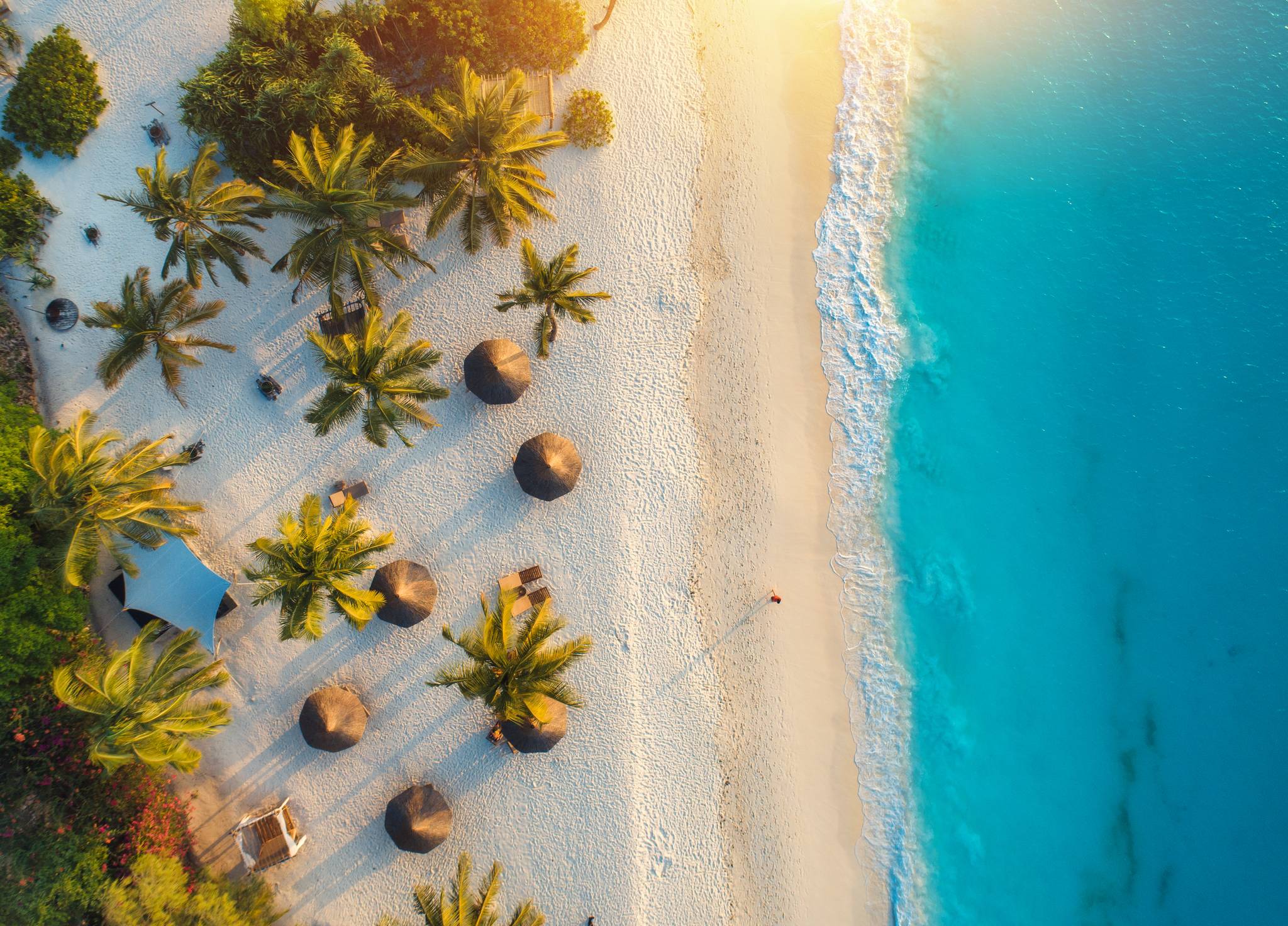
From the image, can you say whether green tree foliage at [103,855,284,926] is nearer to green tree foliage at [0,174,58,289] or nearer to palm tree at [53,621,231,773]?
palm tree at [53,621,231,773]

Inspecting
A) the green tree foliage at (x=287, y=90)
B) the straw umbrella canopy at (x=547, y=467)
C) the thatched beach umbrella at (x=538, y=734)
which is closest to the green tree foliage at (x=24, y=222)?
the green tree foliage at (x=287, y=90)

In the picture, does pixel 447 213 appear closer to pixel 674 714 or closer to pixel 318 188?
pixel 318 188

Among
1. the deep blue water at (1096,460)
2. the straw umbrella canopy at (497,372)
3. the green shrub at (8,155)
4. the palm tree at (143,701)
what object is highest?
the green shrub at (8,155)

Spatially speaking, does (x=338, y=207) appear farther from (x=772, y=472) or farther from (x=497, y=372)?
(x=772, y=472)

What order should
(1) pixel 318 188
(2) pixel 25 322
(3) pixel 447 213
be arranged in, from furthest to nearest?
(2) pixel 25 322
(3) pixel 447 213
(1) pixel 318 188

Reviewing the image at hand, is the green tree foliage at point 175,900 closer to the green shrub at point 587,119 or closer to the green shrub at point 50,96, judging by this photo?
the green shrub at point 50,96

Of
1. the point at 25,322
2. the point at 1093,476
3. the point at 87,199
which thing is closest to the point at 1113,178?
the point at 1093,476
